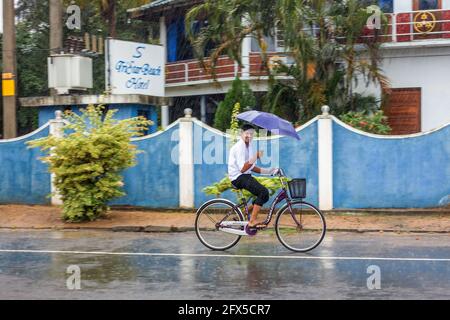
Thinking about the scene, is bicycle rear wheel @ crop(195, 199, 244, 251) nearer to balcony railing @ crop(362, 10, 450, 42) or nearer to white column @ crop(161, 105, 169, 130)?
balcony railing @ crop(362, 10, 450, 42)

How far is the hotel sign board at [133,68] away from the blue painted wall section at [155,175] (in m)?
2.12

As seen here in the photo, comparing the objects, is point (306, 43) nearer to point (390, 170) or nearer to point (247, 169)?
point (390, 170)

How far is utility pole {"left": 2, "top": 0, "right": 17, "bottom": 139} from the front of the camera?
654 inches

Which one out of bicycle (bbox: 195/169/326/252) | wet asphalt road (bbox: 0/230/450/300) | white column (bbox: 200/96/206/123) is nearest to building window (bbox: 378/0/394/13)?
white column (bbox: 200/96/206/123)

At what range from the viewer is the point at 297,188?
9.70 m

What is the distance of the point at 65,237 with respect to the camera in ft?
39.1

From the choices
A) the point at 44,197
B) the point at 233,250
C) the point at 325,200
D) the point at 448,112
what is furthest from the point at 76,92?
the point at 448,112

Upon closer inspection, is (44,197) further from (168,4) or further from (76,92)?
(168,4)

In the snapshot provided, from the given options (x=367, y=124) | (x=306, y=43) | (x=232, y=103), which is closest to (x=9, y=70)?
(x=232, y=103)

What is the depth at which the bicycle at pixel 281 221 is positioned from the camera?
32.3 ft

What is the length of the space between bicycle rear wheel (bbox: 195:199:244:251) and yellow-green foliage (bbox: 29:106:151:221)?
363 centimetres

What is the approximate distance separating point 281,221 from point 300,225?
30 centimetres

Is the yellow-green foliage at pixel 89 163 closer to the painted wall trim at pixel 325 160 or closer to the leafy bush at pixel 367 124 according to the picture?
the painted wall trim at pixel 325 160
